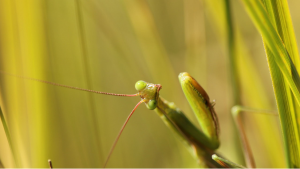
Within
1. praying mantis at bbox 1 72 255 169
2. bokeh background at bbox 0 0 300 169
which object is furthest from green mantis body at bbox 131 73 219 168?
bokeh background at bbox 0 0 300 169

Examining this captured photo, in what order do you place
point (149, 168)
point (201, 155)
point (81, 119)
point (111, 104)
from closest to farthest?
point (201, 155), point (81, 119), point (149, 168), point (111, 104)

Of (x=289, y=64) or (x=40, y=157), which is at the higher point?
(x=289, y=64)

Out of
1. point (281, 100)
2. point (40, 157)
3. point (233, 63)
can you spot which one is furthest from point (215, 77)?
point (40, 157)

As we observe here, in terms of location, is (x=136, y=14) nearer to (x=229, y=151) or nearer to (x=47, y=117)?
(x=47, y=117)

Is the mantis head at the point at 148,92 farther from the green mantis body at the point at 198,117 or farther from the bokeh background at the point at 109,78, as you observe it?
the bokeh background at the point at 109,78

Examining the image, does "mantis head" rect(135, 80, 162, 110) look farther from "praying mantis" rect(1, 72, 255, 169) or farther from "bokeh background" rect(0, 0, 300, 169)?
"bokeh background" rect(0, 0, 300, 169)

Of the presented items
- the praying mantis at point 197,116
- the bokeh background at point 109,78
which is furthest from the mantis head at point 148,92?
the bokeh background at point 109,78

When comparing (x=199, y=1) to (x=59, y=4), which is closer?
(x=59, y=4)
